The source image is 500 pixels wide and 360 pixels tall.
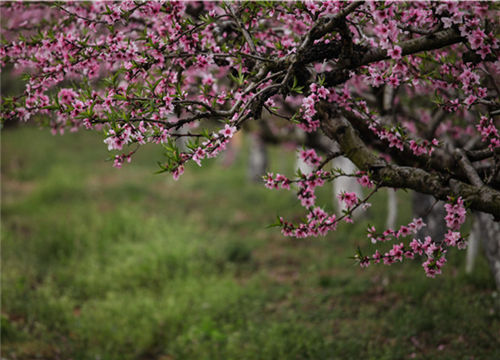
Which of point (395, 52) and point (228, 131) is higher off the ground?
point (395, 52)

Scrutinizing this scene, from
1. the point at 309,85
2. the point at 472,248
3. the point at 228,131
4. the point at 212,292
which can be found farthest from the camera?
the point at 472,248

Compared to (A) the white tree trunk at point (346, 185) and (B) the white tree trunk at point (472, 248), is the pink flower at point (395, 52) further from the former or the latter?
(A) the white tree trunk at point (346, 185)

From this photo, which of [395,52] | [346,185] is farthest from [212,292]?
[346,185]

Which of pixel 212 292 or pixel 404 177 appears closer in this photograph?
pixel 404 177

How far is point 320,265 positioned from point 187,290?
271 cm

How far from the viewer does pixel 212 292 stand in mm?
7207

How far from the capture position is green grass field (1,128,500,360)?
18.6 feet

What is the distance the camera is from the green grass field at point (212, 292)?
18.6ft

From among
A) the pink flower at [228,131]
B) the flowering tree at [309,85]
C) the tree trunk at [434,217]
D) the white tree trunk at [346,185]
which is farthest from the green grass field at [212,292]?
the pink flower at [228,131]

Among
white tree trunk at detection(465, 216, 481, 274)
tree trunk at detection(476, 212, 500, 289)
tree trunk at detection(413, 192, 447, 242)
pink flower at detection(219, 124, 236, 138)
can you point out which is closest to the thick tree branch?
pink flower at detection(219, 124, 236, 138)

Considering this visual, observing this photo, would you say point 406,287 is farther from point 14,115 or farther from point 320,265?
point 14,115

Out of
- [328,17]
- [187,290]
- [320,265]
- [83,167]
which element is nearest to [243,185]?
[83,167]

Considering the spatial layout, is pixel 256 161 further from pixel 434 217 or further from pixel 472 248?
pixel 472 248

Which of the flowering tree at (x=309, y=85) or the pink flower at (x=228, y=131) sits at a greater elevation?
the flowering tree at (x=309, y=85)
